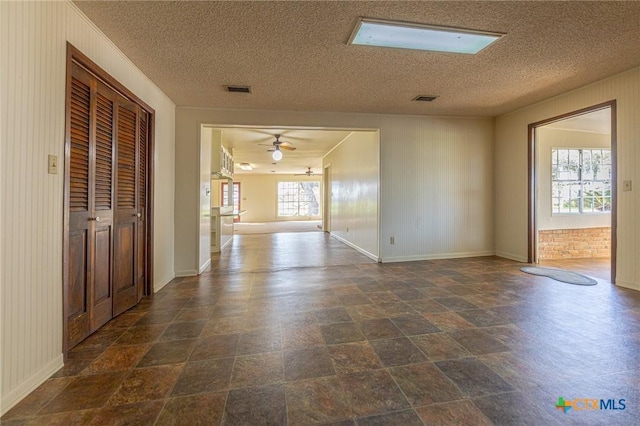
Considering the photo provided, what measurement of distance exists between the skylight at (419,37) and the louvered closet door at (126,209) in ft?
7.26

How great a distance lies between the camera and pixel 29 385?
1.51 meters

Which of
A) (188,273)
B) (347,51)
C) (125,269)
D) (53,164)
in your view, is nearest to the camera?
(53,164)

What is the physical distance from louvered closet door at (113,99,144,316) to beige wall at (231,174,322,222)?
11.0 metres

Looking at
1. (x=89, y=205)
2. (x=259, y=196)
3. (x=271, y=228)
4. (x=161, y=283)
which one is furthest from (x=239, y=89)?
(x=259, y=196)

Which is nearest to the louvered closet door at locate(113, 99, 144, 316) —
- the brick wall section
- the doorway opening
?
the doorway opening

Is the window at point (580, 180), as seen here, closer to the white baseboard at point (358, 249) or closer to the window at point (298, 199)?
the white baseboard at point (358, 249)

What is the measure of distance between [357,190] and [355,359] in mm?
4364

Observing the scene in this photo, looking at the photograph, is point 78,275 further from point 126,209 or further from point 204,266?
point 204,266

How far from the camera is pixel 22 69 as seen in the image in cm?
149

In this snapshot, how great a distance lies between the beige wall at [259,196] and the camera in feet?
45.1

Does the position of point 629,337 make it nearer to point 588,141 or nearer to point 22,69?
point 22,69

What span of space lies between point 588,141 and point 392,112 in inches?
157

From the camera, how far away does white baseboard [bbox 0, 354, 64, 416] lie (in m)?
1.37

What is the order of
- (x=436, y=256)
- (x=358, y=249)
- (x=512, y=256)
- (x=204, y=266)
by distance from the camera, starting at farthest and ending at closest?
(x=358, y=249) < (x=436, y=256) < (x=512, y=256) < (x=204, y=266)
